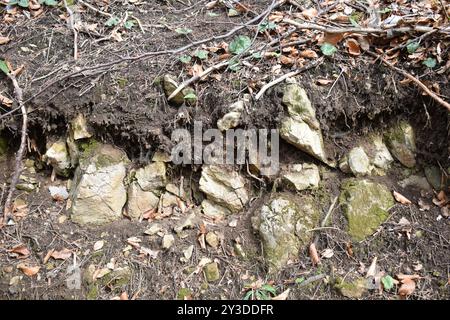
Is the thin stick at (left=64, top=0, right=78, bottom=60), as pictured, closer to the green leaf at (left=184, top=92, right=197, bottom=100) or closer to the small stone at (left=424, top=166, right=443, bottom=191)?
the green leaf at (left=184, top=92, right=197, bottom=100)

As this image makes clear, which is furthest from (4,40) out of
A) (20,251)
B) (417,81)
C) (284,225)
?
(417,81)

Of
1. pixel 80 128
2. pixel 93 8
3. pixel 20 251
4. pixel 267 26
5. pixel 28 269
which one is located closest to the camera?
pixel 28 269

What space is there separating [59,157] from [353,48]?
2.82 meters

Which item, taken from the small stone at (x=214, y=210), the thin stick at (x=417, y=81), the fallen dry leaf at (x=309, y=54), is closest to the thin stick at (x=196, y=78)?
the fallen dry leaf at (x=309, y=54)

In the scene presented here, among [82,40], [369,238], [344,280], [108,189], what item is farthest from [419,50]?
[82,40]

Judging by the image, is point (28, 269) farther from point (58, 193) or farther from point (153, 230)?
point (153, 230)

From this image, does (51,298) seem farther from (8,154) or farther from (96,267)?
(8,154)

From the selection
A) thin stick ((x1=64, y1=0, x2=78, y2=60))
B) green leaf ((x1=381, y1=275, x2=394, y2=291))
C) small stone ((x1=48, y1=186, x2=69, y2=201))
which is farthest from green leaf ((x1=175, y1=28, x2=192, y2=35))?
green leaf ((x1=381, y1=275, x2=394, y2=291))

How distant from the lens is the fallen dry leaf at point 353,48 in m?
3.52

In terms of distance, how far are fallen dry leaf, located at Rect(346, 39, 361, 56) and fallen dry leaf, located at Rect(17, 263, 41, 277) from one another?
318cm

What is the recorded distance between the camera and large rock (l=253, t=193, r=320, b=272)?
3.22 metres

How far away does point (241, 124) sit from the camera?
3.39m

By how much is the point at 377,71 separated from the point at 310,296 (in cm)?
197

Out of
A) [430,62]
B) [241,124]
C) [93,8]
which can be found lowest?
[241,124]
